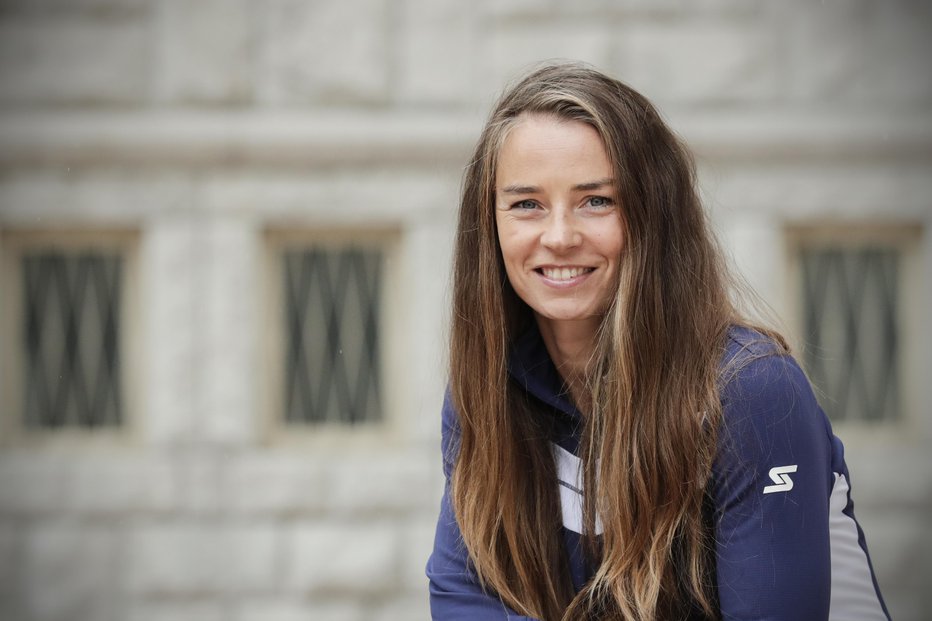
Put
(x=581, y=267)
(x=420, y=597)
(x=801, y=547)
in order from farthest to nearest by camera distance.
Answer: (x=420, y=597) → (x=581, y=267) → (x=801, y=547)

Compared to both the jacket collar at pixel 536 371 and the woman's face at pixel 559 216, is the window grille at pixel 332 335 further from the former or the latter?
the woman's face at pixel 559 216

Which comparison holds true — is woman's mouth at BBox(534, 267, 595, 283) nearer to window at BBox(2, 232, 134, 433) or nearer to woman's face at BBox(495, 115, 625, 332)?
woman's face at BBox(495, 115, 625, 332)

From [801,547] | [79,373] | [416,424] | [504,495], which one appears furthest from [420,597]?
[801,547]

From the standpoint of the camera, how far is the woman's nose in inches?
93.9

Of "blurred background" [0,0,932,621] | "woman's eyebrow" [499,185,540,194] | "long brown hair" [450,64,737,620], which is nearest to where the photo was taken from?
"long brown hair" [450,64,737,620]

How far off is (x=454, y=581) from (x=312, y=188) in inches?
126

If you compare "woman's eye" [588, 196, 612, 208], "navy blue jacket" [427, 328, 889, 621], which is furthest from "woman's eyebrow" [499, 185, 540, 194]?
"navy blue jacket" [427, 328, 889, 621]

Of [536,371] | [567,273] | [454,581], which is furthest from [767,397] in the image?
[454,581]

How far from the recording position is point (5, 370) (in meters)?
5.66

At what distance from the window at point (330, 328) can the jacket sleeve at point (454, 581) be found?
9.74ft

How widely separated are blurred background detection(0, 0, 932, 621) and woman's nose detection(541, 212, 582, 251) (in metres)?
3.02

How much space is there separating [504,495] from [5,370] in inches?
154

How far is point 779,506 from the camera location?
2.17 metres

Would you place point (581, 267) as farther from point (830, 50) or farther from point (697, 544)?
point (830, 50)
